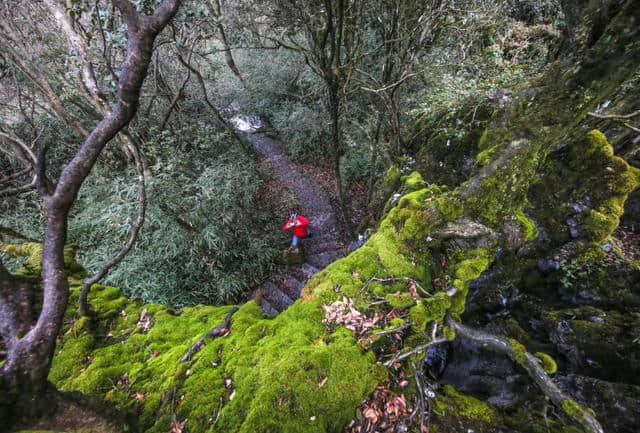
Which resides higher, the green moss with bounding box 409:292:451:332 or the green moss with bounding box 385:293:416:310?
the green moss with bounding box 385:293:416:310

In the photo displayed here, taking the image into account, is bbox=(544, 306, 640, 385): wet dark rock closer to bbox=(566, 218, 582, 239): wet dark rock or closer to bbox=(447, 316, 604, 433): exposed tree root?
bbox=(566, 218, 582, 239): wet dark rock

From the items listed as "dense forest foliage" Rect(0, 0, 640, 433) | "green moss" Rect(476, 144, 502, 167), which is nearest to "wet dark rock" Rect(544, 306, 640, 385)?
"dense forest foliage" Rect(0, 0, 640, 433)

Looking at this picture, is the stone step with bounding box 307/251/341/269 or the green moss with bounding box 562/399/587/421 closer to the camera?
the green moss with bounding box 562/399/587/421

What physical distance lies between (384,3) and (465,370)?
8.29 metres

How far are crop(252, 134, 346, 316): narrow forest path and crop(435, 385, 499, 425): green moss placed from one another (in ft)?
18.5

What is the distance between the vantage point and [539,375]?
2.00m

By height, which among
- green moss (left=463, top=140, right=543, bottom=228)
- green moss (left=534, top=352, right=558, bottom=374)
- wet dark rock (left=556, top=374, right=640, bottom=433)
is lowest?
wet dark rock (left=556, top=374, right=640, bottom=433)

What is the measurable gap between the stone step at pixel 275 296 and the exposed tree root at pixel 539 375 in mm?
5892

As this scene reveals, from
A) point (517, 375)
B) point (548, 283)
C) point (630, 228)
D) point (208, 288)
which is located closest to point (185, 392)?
point (517, 375)

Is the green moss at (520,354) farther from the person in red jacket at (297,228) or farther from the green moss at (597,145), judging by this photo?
the person in red jacket at (297,228)

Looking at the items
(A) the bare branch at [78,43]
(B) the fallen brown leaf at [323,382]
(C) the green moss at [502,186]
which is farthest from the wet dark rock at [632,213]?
(A) the bare branch at [78,43]

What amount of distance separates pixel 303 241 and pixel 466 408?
7.51 metres

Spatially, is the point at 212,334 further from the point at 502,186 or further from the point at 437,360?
the point at 502,186

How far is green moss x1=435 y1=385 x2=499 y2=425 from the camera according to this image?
7.45ft
